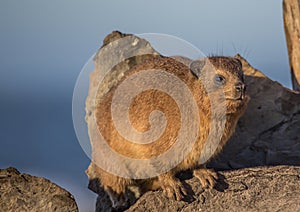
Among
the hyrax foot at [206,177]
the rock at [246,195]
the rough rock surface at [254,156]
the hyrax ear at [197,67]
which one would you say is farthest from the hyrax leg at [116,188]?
the hyrax ear at [197,67]

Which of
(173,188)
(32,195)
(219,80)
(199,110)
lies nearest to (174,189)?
(173,188)

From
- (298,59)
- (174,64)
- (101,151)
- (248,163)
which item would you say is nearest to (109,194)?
(101,151)

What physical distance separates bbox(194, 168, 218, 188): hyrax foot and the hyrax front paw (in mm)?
181

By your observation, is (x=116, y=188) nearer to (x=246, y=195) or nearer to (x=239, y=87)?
(x=246, y=195)

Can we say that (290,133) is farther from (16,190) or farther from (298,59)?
(16,190)

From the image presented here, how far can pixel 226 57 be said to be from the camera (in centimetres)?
548

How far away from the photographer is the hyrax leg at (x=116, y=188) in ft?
18.3

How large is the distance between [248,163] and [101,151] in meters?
2.02

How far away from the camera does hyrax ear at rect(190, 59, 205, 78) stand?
536 centimetres

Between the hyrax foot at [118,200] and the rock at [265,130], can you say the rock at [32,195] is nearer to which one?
the hyrax foot at [118,200]

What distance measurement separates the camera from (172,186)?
5.27m

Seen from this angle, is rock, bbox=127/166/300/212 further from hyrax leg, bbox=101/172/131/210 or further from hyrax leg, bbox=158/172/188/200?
hyrax leg, bbox=101/172/131/210

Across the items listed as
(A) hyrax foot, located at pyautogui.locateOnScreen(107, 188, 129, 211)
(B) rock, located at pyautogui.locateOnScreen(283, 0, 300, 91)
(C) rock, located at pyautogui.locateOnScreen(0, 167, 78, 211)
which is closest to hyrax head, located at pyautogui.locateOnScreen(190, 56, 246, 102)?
(A) hyrax foot, located at pyautogui.locateOnScreen(107, 188, 129, 211)

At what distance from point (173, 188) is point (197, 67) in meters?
1.11
